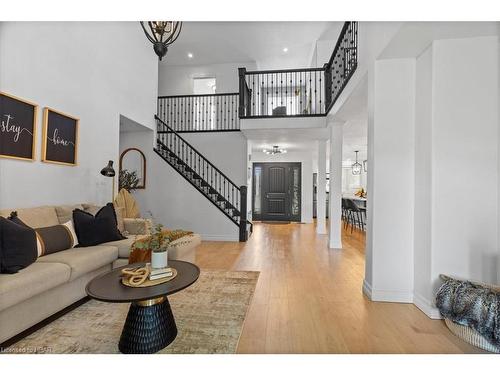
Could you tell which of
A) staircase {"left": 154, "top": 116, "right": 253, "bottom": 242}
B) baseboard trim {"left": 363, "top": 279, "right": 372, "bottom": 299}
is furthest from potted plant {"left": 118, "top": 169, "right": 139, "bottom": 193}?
baseboard trim {"left": 363, "top": 279, "right": 372, "bottom": 299}

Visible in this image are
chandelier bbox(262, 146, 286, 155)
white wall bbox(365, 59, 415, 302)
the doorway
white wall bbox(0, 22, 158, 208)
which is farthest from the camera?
the doorway

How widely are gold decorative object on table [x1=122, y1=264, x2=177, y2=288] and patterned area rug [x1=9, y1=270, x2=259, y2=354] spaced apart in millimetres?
481

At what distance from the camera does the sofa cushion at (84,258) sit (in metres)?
2.21

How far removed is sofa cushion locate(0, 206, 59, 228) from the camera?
2.47 metres

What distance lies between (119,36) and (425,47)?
495 cm

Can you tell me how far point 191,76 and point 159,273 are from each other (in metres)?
7.80

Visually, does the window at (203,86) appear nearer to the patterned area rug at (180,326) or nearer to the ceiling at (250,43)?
the ceiling at (250,43)

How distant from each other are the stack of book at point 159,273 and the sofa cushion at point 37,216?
5.77ft

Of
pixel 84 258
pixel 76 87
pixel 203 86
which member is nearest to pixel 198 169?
pixel 76 87

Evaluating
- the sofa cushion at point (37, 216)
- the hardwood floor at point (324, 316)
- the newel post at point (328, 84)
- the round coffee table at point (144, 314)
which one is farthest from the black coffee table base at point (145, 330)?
the newel post at point (328, 84)

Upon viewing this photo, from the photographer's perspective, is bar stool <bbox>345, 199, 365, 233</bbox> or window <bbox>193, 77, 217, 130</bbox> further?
window <bbox>193, 77, 217, 130</bbox>

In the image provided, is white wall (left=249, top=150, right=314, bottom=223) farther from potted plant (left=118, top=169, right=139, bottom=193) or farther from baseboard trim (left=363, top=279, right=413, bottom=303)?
baseboard trim (left=363, top=279, right=413, bottom=303)

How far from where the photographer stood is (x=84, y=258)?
234cm
